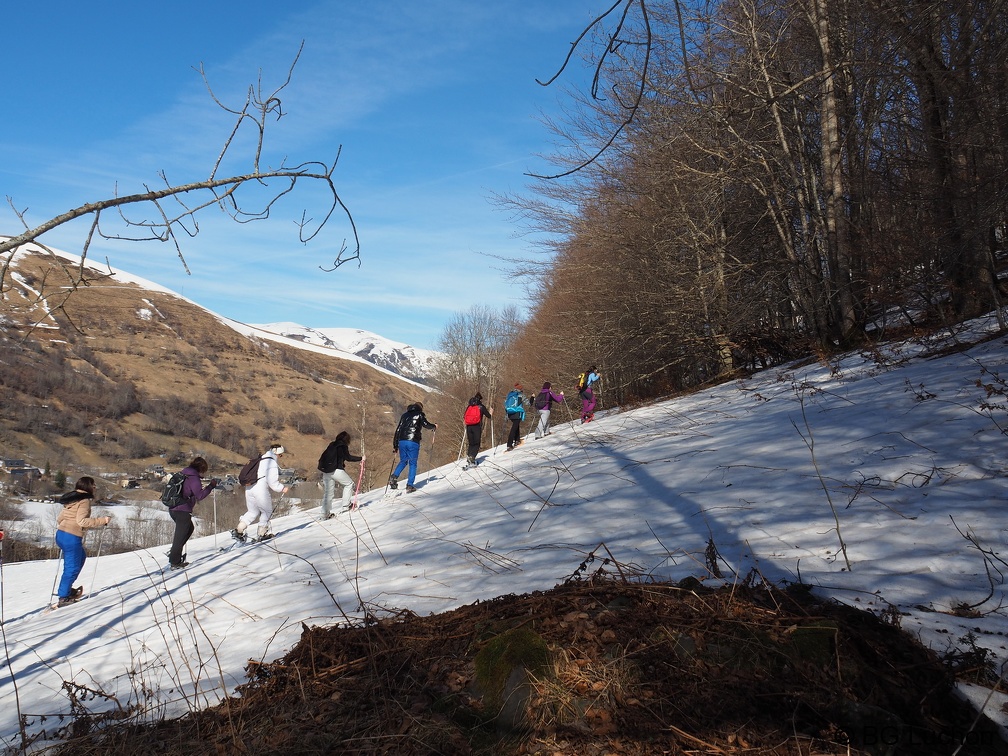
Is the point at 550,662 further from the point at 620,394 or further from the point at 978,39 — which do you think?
the point at 620,394

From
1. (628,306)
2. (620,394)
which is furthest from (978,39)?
(620,394)

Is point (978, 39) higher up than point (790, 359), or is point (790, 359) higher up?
point (978, 39)

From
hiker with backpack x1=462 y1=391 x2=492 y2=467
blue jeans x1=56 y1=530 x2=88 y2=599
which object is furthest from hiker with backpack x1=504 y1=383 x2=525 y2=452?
blue jeans x1=56 y1=530 x2=88 y2=599

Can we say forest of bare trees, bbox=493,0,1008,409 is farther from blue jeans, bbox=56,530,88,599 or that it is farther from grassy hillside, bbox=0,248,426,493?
grassy hillside, bbox=0,248,426,493

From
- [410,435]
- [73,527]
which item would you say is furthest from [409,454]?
[73,527]

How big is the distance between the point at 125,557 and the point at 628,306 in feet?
47.5

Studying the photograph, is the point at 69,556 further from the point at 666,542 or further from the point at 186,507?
the point at 666,542

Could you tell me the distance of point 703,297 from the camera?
15594mm

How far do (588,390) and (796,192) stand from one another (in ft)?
23.3

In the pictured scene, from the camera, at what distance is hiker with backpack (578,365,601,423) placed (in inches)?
651

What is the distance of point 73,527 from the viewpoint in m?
8.95

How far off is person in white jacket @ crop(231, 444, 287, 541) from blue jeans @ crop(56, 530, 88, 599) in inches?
91.5

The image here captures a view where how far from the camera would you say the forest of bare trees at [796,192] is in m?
7.38

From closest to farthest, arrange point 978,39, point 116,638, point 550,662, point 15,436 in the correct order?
point 550,662 → point 116,638 → point 978,39 → point 15,436
